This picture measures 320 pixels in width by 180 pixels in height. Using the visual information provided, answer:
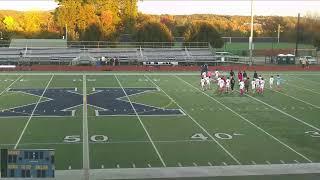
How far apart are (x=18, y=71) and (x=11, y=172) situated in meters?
29.9

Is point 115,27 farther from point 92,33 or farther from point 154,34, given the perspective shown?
point 154,34

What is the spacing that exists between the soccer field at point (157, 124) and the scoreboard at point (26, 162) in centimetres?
324

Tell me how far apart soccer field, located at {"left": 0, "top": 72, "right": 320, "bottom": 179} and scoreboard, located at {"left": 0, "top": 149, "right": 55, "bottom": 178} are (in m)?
3.24

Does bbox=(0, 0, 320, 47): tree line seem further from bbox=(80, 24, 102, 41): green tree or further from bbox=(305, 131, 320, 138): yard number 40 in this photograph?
bbox=(305, 131, 320, 138): yard number 40

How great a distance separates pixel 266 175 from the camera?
11.4 m

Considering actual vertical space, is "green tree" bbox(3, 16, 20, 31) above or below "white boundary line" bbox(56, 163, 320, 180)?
above

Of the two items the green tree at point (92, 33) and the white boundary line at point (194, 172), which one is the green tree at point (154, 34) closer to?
the green tree at point (92, 33)

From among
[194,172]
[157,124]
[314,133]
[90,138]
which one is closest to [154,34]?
[157,124]

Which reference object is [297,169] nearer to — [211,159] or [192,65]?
[211,159]

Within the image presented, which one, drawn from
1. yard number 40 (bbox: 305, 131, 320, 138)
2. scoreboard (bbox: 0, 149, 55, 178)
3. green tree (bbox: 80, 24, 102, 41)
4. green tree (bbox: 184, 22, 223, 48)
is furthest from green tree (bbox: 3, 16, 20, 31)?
scoreboard (bbox: 0, 149, 55, 178)

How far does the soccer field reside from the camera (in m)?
13.2

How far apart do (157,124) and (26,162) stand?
9153mm

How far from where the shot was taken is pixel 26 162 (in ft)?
28.4

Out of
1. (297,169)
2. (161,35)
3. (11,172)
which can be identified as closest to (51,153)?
(11,172)
